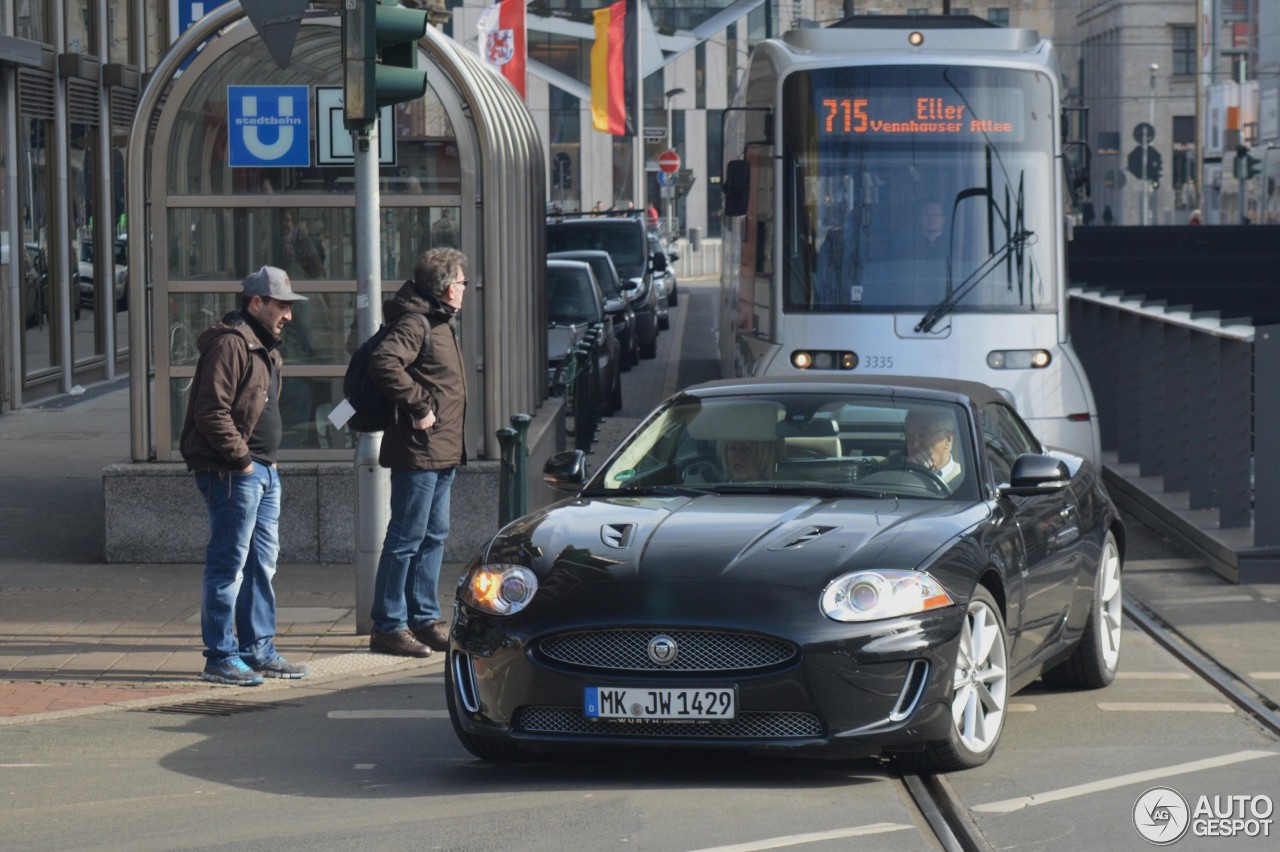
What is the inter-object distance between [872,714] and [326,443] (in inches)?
244

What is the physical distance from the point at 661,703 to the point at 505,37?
24.5 metres

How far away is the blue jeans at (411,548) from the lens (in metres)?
9.12

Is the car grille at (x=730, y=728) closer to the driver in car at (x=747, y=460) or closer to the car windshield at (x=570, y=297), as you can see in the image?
the driver in car at (x=747, y=460)

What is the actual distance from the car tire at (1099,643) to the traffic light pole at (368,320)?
10.0 ft

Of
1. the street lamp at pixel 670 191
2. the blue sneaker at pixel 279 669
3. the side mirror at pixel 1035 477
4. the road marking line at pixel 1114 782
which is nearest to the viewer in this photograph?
the road marking line at pixel 1114 782

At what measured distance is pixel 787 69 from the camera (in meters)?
14.7

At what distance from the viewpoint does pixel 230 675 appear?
8.63 m

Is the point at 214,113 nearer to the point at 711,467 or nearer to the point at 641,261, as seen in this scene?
the point at 711,467

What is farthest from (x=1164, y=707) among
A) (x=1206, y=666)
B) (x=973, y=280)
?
(x=973, y=280)

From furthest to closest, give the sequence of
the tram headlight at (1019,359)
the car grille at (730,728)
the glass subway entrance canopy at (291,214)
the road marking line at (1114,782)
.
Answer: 1. the tram headlight at (1019,359)
2. the glass subway entrance canopy at (291,214)
3. the car grille at (730,728)
4. the road marking line at (1114,782)

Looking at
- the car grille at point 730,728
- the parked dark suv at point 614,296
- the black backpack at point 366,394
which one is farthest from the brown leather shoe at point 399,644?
the parked dark suv at point 614,296

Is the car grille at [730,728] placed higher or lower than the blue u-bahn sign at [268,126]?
lower

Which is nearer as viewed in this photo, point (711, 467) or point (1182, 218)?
point (711, 467)

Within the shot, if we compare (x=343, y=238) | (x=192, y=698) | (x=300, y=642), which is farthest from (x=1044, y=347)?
(x=192, y=698)
